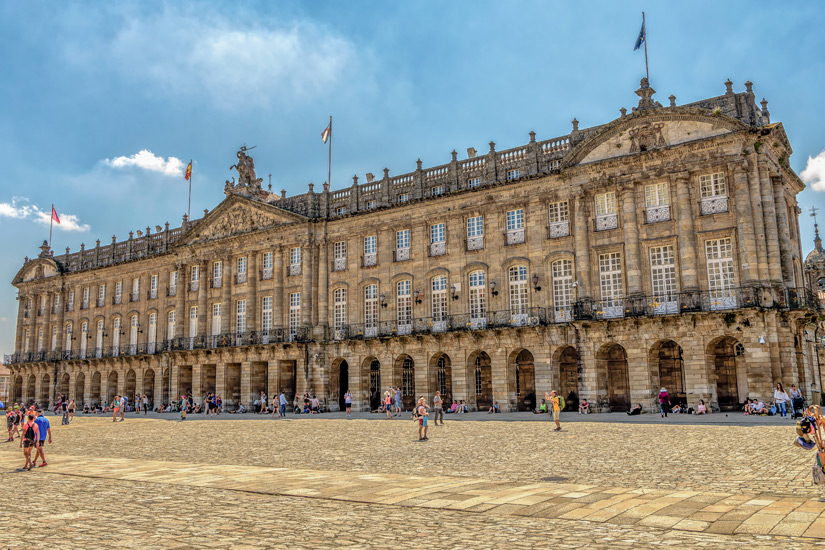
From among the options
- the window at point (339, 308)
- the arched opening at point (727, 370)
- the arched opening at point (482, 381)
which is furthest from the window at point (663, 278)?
the window at point (339, 308)

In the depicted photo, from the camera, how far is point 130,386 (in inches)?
2112

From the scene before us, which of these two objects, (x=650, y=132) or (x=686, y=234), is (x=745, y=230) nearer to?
(x=686, y=234)

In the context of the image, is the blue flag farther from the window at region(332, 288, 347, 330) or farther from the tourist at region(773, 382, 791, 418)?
the window at region(332, 288, 347, 330)

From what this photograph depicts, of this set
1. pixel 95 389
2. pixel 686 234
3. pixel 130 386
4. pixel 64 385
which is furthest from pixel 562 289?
pixel 64 385

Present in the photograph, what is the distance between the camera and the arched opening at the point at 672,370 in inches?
1266

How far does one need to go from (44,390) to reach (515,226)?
46.4 metres

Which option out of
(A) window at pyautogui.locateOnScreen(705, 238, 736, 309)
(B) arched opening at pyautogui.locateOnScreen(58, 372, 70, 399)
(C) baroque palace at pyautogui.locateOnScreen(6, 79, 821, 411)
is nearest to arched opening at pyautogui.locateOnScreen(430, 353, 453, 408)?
(C) baroque palace at pyautogui.locateOnScreen(6, 79, 821, 411)

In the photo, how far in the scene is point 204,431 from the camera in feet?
88.6

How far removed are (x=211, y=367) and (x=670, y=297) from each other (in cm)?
3091

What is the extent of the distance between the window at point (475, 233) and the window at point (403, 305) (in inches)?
173

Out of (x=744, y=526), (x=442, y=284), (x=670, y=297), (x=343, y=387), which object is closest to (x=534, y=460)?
(x=744, y=526)

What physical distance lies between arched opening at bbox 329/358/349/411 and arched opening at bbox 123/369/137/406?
19789mm

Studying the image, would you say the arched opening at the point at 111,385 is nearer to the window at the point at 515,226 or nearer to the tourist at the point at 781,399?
→ the window at the point at 515,226

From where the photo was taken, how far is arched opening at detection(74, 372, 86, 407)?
57.0 metres
